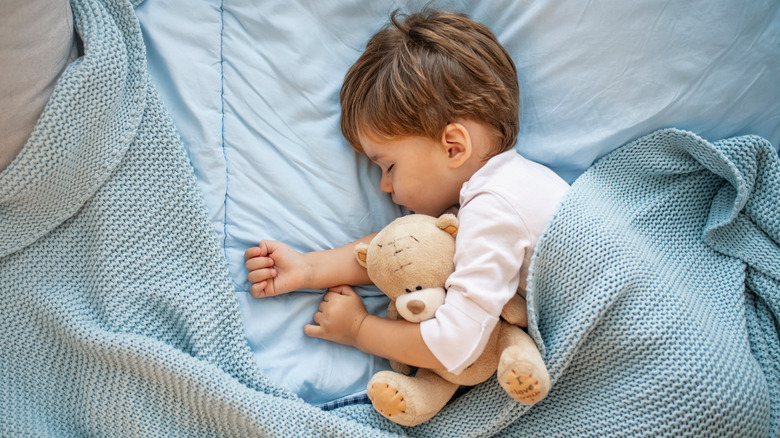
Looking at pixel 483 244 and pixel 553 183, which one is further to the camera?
pixel 553 183

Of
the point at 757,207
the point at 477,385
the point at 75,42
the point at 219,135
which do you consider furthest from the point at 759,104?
the point at 75,42

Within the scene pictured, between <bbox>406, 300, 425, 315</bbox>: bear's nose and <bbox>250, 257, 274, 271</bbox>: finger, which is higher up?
<bbox>406, 300, 425, 315</bbox>: bear's nose

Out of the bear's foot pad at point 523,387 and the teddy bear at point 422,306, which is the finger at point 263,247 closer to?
the teddy bear at point 422,306

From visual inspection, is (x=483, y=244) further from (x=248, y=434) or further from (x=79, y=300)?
(x=79, y=300)

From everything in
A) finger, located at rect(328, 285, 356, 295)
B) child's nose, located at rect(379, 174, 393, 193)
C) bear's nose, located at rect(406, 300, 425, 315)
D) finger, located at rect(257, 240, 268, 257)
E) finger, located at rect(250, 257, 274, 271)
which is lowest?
finger, located at rect(328, 285, 356, 295)

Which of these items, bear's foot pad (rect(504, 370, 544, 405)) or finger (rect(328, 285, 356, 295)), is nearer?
bear's foot pad (rect(504, 370, 544, 405))

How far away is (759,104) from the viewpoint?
1071 mm

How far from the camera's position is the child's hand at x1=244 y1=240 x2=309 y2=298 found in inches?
40.4

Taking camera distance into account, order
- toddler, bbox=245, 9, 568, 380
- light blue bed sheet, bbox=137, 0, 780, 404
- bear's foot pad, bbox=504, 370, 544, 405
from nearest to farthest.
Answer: bear's foot pad, bbox=504, 370, 544, 405 → toddler, bbox=245, 9, 568, 380 → light blue bed sheet, bbox=137, 0, 780, 404

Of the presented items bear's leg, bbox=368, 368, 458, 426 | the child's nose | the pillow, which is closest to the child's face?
the child's nose

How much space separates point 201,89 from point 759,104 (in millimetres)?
1054

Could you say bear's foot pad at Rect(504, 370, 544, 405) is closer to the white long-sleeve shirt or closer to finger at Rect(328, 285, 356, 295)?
the white long-sleeve shirt

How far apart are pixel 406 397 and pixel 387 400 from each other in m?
0.03

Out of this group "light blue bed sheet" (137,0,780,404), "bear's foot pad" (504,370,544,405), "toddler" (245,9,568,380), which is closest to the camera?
"bear's foot pad" (504,370,544,405)
